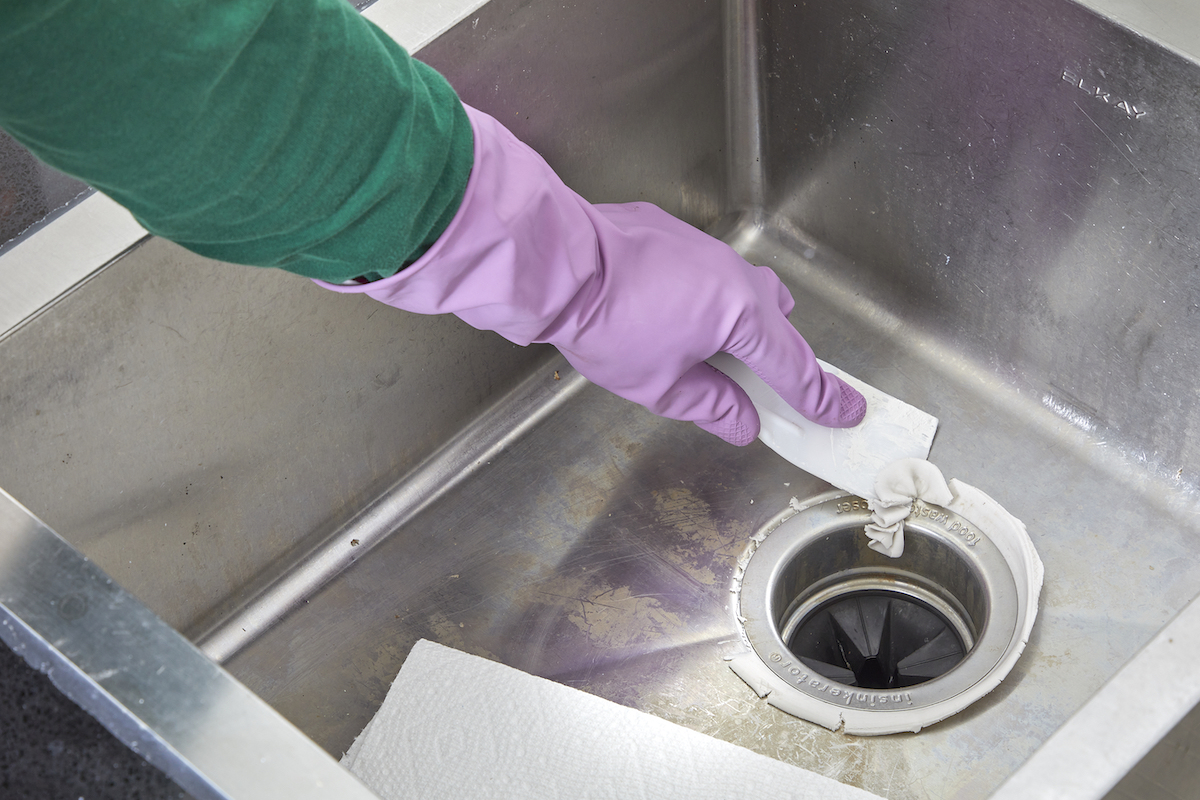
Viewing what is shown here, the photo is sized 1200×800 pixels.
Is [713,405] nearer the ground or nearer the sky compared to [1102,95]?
nearer the ground

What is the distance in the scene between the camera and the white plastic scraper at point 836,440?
977 mm

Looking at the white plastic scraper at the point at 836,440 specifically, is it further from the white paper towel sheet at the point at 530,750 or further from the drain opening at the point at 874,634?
the white paper towel sheet at the point at 530,750

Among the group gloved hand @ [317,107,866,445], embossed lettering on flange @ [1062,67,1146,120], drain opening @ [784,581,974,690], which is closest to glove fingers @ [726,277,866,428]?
gloved hand @ [317,107,866,445]

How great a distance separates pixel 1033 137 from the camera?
35.1 inches

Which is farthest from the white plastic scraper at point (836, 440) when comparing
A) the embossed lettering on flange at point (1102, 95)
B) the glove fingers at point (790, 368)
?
the embossed lettering on flange at point (1102, 95)

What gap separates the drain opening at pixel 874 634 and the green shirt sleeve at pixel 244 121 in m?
0.55

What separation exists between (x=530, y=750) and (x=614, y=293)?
0.34 metres

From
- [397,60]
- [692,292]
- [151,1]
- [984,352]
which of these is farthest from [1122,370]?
[151,1]

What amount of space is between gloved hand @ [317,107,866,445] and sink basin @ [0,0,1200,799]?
0.12 m

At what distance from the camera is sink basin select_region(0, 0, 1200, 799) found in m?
0.81

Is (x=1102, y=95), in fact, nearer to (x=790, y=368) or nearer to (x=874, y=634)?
(x=790, y=368)

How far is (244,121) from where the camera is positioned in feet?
1.86

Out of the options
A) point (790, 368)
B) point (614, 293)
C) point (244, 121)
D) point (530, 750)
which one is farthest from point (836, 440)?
point (244, 121)

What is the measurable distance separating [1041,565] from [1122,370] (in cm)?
18
